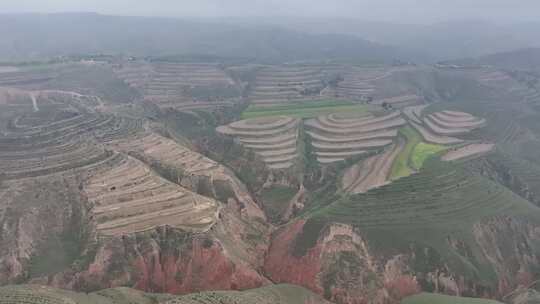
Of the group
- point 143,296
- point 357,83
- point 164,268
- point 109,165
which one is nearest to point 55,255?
point 164,268

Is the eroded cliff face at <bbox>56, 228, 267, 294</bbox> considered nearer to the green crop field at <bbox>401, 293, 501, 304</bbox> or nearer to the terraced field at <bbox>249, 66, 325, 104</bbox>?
the green crop field at <bbox>401, 293, 501, 304</bbox>

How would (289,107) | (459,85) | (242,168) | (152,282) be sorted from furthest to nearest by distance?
1. (459,85)
2. (289,107)
3. (242,168)
4. (152,282)

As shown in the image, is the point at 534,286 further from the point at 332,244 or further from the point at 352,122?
the point at 352,122

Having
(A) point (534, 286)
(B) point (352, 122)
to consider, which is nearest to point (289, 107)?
(B) point (352, 122)

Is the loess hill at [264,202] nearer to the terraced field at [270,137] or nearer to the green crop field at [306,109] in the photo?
the terraced field at [270,137]

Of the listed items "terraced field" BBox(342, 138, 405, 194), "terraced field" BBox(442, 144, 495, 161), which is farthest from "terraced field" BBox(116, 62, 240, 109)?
"terraced field" BBox(442, 144, 495, 161)

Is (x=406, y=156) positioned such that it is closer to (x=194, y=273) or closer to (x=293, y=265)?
(x=293, y=265)

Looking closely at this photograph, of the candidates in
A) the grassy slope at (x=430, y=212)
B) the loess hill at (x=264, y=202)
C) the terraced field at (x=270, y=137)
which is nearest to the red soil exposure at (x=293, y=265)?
the loess hill at (x=264, y=202)
